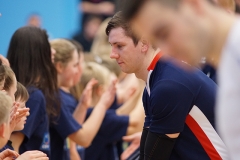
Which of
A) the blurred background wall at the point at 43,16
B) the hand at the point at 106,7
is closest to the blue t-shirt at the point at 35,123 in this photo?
the blurred background wall at the point at 43,16

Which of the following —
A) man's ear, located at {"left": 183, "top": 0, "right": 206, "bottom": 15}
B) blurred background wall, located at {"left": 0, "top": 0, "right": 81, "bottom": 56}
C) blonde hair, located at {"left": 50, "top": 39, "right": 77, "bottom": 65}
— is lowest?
blurred background wall, located at {"left": 0, "top": 0, "right": 81, "bottom": 56}

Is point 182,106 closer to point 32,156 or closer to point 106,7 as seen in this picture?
point 32,156

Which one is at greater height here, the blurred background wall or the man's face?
the man's face

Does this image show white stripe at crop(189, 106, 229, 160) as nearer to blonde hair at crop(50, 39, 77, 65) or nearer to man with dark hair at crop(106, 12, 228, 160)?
man with dark hair at crop(106, 12, 228, 160)

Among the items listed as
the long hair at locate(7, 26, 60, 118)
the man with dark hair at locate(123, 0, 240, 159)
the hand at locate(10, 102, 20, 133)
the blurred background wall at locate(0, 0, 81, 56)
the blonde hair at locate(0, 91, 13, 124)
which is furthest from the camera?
the blurred background wall at locate(0, 0, 81, 56)

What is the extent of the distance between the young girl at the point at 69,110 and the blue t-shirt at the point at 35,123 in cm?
40

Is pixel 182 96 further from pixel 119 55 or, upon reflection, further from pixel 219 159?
pixel 119 55

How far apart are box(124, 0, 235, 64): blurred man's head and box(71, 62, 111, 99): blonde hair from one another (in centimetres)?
369

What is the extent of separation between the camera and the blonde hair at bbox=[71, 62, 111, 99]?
5402 millimetres

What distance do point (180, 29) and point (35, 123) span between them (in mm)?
2290

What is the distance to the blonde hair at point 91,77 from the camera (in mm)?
5402

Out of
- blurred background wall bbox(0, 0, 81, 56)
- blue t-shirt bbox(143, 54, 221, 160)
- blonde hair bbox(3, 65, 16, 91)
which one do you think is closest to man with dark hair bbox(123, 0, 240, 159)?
blue t-shirt bbox(143, 54, 221, 160)

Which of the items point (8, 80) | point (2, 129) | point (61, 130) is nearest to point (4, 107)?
point (2, 129)

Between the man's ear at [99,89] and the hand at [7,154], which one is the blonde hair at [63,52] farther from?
the hand at [7,154]
